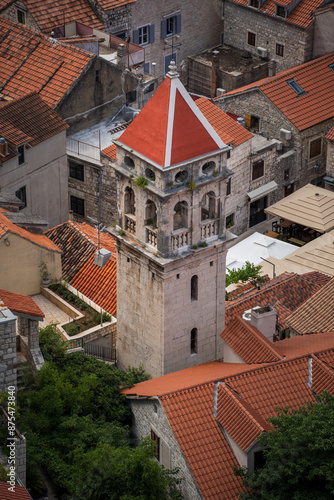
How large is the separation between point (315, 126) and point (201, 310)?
29.7 meters

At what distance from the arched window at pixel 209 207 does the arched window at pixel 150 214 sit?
2306 millimetres

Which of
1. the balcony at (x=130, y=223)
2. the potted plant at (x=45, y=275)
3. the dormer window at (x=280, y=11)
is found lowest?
the potted plant at (x=45, y=275)

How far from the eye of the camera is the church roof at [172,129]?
54.8 meters

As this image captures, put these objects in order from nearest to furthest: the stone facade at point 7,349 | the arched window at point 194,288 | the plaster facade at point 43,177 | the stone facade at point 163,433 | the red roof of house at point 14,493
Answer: the red roof of house at point 14,493 → the stone facade at point 7,349 → the stone facade at point 163,433 → the arched window at point 194,288 → the plaster facade at point 43,177

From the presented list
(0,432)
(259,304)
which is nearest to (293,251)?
(259,304)

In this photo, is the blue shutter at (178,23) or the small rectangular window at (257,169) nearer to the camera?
the small rectangular window at (257,169)

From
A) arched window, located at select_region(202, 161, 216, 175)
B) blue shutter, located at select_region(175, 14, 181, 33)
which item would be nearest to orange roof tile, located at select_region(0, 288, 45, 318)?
arched window, located at select_region(202, 161, 216, 175)

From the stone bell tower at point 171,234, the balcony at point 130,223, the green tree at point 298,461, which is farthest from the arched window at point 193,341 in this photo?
the green tree at point 298,461

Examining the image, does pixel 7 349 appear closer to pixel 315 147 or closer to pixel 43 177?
pixel 43 177

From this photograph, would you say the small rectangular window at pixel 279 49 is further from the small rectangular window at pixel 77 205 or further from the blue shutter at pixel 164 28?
the small rectangular window at pixel 77 205

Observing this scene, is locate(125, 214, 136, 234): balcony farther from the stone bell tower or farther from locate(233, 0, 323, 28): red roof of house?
locate(233, 0, 323, 28): red roof of house

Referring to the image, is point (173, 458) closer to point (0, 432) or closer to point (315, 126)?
point (0, 432)

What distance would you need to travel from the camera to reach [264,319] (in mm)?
58281

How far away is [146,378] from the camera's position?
193 ft
